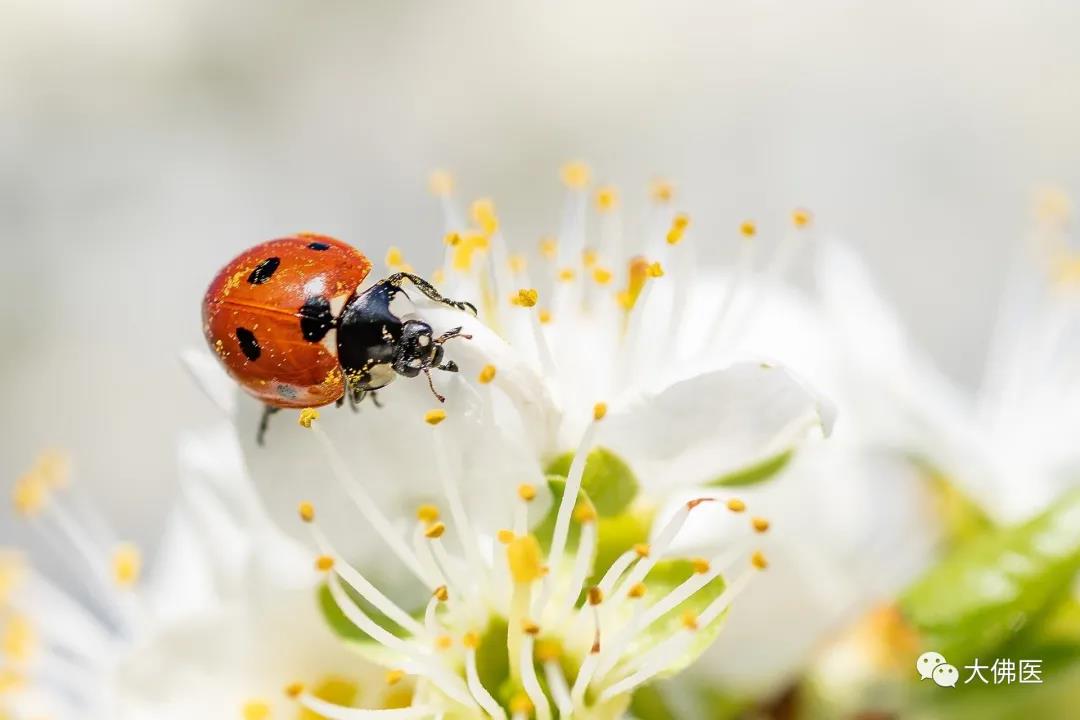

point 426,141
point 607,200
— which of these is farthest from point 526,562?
point 426,141

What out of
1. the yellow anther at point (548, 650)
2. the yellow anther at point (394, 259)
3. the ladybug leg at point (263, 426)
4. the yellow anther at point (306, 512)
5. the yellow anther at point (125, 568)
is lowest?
the yellow anther at point (548, 650)

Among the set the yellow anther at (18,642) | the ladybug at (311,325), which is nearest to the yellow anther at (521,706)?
the ladybug at (311,325)

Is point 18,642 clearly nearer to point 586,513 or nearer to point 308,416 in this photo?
point 308,416

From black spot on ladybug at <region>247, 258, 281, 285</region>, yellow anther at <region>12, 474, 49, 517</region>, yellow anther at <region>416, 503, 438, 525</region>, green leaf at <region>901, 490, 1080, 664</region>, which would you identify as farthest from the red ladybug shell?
green leaf at <region>901, 490, 1080, 664</region>

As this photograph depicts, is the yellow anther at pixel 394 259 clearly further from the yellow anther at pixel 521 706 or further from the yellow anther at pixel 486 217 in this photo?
the yellow anther at pixel 521 706

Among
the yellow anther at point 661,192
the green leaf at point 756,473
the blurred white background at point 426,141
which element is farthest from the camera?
the blurred white background at point 426,141

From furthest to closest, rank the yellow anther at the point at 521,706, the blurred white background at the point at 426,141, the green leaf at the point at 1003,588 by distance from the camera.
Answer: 1. the blurred white background at the point at 426,141
2. the green leaf at the point at 1003,588
3. the yellow anther at the point at 521,706

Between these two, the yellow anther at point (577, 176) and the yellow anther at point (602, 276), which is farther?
the yellow anther at point (577, 176)

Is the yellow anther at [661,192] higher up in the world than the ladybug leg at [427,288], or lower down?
higher up
